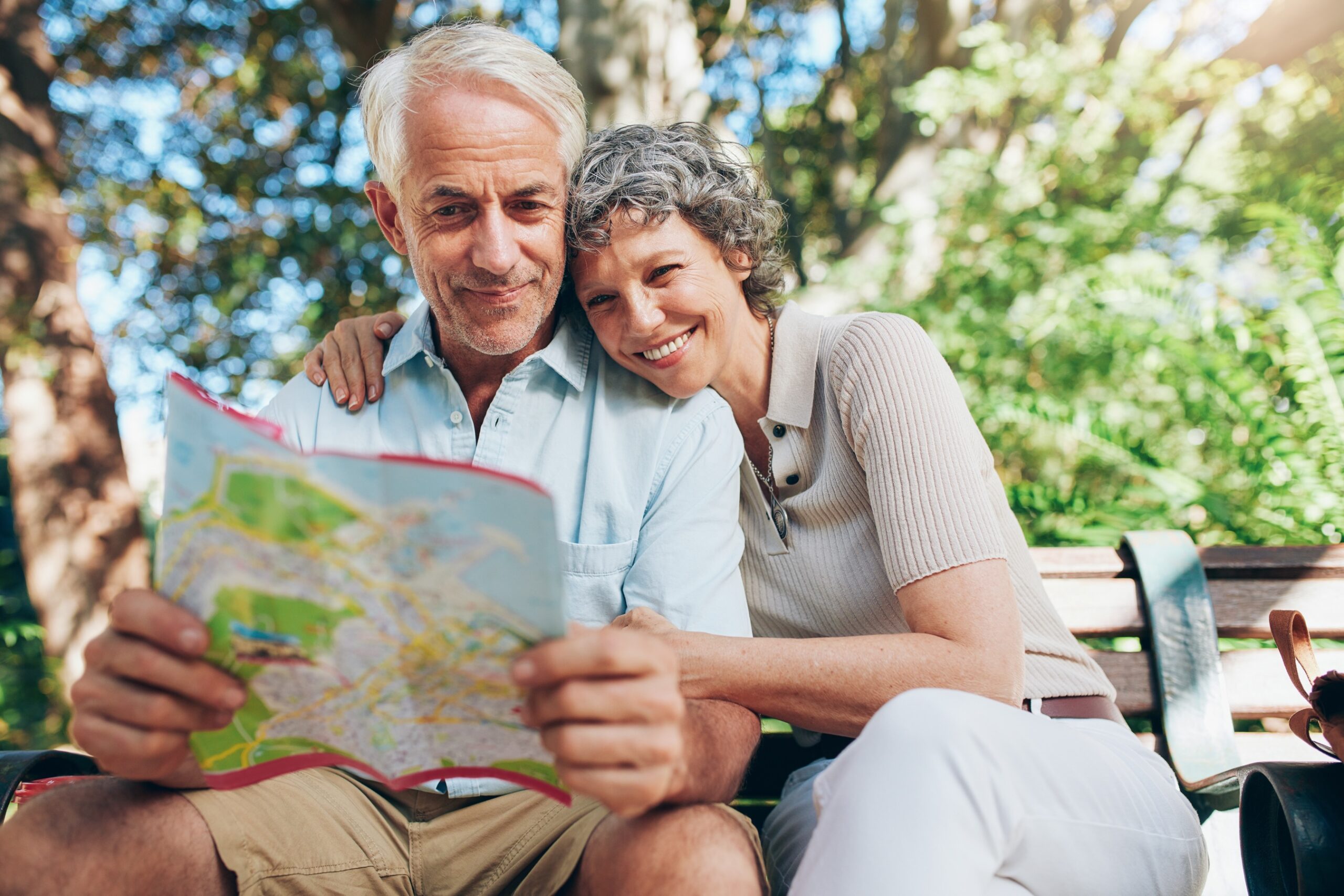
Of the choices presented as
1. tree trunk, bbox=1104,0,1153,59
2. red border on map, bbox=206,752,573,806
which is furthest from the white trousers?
tree trunk, bbox=1104,0,1153,59

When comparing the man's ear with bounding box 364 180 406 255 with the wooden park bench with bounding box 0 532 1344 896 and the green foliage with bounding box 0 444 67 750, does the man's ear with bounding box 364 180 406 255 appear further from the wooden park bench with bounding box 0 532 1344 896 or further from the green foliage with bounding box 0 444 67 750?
the green foliage with bounding box 0 444 67 750

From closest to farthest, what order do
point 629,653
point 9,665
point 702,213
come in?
point 629,653
point 702,213
point 9,665

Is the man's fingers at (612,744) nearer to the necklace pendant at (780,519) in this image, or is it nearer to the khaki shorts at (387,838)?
the khaki shorts at (387,838)

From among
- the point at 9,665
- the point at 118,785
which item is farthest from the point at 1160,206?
the point at 9,665

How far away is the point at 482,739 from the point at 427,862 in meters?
0.68

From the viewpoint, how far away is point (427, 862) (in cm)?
162

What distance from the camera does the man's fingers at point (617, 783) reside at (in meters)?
1.04

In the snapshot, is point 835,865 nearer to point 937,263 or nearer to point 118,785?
point 118,785

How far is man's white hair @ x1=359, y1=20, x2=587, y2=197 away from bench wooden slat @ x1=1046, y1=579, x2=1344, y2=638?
1628mm

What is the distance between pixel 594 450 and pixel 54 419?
4712 millimetres

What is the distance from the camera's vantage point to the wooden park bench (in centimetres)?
210

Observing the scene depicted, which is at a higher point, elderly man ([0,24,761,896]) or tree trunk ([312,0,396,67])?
tree trunk ([312,0,396,67])

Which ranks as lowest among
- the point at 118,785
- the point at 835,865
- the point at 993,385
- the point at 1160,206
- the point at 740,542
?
the point at 835,865

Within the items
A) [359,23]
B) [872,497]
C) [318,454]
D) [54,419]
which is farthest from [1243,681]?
[54,419]
